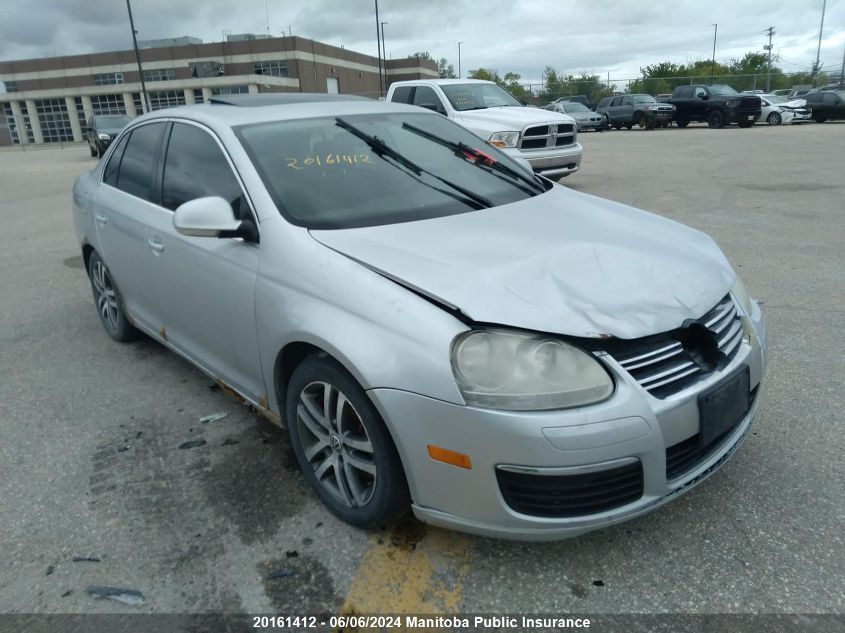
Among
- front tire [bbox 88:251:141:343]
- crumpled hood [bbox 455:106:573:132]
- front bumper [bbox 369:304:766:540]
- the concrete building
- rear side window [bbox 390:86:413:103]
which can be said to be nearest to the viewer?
front bumper [bbox 369:304:766:540]

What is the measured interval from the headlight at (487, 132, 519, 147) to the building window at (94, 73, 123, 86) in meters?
A: 63.3

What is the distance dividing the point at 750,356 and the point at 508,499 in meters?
1.15

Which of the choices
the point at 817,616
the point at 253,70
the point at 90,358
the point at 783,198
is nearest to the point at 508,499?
the point at 817,616

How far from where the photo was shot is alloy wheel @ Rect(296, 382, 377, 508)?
2.43 meters

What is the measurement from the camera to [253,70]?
58.9 metres

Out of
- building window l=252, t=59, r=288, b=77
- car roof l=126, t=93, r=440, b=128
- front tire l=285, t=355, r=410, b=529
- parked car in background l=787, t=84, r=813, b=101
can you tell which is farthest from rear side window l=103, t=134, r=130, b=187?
building window l=252, t=59, r=288, b=77

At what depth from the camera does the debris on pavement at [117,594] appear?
226cm

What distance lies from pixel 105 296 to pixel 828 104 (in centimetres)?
2964

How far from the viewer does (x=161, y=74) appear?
6144cm

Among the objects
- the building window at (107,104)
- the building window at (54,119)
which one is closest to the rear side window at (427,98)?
the building window at (107,104)

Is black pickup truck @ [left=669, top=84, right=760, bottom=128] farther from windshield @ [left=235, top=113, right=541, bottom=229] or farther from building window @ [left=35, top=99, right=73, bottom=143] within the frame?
building window @ [left=35, top=99, right=73, bottom=143]

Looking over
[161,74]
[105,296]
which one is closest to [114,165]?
[105,296]

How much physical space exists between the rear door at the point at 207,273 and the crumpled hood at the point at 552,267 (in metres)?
0.50

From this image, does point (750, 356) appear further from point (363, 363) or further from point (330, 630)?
point (330, 630)
